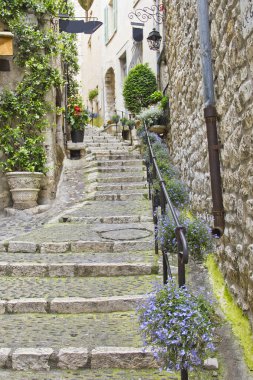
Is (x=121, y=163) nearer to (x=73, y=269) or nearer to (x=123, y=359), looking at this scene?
(x=73, y=269)

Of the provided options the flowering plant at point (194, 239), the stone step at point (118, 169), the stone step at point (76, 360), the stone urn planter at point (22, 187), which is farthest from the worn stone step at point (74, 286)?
the stone step at point (118, 169)

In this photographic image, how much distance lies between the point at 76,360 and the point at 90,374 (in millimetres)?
135

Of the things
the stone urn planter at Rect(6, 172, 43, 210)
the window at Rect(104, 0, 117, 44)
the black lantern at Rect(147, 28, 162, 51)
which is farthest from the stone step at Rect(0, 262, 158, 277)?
the window at Rect(104, 0, 117, 44)

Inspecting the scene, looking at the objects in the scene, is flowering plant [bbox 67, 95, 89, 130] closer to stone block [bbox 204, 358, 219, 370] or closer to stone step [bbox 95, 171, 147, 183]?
stone step [bbox 95, 171, 147, 183]

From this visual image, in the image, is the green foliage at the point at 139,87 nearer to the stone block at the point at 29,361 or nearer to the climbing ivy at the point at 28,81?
the climbing ivy at the point at 28,81

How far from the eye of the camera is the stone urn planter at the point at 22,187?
7797 mm

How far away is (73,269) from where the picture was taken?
4859 millimetres

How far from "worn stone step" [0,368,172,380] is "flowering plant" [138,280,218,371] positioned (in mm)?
586

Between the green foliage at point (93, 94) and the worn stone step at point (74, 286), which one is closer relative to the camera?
the worn stone step at point (74, 286)

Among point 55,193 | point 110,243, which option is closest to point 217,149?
point 110,243

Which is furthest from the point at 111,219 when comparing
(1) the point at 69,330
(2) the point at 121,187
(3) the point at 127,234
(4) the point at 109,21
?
(4) the point at 109,21

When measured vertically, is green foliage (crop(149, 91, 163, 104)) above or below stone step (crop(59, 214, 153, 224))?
above

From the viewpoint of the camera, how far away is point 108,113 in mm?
19250

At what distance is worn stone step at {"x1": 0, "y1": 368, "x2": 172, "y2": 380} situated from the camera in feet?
9.87
